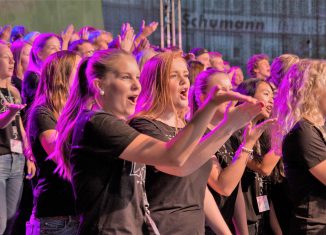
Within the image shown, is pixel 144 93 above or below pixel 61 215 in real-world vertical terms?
above

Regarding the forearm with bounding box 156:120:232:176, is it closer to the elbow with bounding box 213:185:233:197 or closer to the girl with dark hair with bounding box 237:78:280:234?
the elbow with bounding box 213:185:233:197

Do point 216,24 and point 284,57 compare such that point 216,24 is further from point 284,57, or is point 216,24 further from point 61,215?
point 61,215

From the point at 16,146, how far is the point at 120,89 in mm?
2195

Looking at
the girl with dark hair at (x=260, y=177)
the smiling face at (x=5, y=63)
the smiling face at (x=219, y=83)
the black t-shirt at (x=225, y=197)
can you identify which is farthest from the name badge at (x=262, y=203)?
the smiling face at (x=5, y=63)

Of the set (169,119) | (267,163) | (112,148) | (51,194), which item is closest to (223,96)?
(112,148)

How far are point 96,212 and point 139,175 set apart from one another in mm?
198

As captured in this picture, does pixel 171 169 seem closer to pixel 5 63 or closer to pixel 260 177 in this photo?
pixel 260 177

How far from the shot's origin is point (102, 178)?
7.07 ft

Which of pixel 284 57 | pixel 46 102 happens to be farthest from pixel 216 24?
pixel 46 102

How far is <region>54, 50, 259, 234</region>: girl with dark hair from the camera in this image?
80.1 inches

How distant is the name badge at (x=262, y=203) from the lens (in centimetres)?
394

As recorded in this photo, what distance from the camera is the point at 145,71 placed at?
2.88 m

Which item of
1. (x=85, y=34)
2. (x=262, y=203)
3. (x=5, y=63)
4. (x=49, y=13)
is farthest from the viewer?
(x=49, y=13)

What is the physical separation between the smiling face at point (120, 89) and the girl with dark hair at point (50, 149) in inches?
32.0
